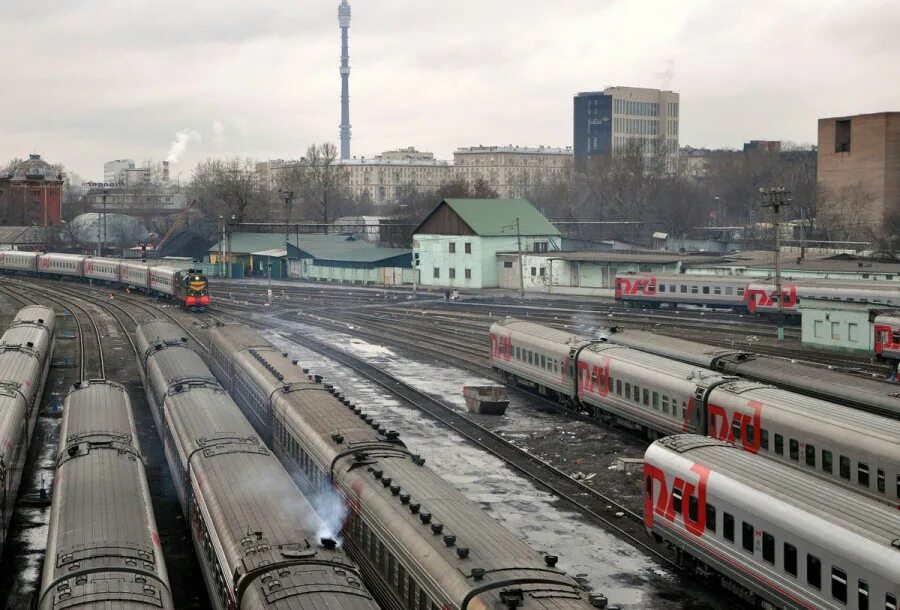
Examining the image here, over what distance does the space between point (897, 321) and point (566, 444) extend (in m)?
20.0

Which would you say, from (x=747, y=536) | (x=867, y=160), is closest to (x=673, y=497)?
(x=747, y=536)

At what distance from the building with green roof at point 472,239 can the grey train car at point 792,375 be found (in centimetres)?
5140

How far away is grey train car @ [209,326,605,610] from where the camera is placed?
42.7 feet

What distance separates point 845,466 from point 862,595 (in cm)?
675

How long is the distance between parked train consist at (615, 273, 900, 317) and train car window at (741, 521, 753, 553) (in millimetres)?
39539

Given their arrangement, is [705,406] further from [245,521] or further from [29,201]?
[29,201]

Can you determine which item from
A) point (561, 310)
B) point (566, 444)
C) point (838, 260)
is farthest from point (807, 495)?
point (838, 260)

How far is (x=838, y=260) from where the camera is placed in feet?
271

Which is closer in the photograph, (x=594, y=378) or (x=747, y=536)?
(x=747, y=536)

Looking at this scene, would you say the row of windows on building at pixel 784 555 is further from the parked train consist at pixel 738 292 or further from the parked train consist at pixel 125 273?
the parked train consist at pixel 125 273

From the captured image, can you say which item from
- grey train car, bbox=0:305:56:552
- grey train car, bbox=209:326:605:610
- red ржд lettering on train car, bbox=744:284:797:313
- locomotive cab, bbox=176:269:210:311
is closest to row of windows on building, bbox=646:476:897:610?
grey train car, bbox=209:326:605:610

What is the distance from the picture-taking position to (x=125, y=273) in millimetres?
87688

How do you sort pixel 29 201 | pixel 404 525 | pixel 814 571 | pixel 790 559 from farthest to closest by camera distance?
pixel 29 201 → pixel 790 559 → pixel 814 571 → pixel 404 525

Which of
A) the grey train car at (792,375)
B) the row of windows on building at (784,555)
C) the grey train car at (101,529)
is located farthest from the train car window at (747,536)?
the grey train car at (101,529)
